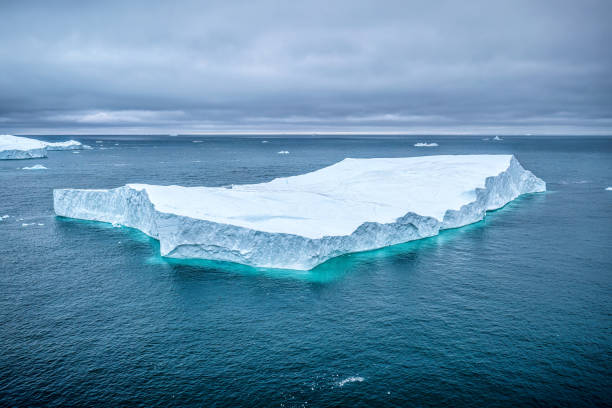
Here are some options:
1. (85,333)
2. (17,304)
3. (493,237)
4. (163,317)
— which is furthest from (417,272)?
(17,304)

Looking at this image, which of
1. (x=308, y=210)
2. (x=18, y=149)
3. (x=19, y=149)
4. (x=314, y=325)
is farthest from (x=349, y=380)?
(x=19, y=149)

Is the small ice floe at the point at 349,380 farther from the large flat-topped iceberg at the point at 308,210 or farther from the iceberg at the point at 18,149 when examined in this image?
the iceberg at the point at 18,149

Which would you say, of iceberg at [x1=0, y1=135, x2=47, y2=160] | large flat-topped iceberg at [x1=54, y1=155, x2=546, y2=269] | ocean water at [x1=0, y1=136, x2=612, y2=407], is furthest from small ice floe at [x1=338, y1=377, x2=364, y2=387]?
iceberg at [x1=0, y1=135, x2=47, y2=160]

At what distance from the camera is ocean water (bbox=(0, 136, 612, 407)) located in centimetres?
2280

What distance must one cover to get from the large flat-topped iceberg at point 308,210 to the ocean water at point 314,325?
191cm

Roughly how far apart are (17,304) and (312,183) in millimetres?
44926

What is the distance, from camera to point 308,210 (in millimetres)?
48250

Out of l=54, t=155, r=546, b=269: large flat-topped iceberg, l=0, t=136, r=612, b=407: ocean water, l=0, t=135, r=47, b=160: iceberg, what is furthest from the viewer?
Answer: l=0, t=135, r=47, b=160: iceberg

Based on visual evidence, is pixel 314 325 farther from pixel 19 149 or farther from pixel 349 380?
pixel 19 149

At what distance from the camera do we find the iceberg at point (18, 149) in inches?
5394

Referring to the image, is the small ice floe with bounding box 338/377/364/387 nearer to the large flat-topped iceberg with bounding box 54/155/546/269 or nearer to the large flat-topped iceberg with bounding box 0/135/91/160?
the large flat-topped iceberg with bounding box 54/155/546/269

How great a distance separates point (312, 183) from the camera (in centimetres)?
6962

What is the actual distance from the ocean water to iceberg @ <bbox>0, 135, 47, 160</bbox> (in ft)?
353

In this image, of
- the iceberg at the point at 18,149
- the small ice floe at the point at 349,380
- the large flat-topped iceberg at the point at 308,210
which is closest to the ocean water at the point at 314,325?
the small ice floe at the point at 349,380
